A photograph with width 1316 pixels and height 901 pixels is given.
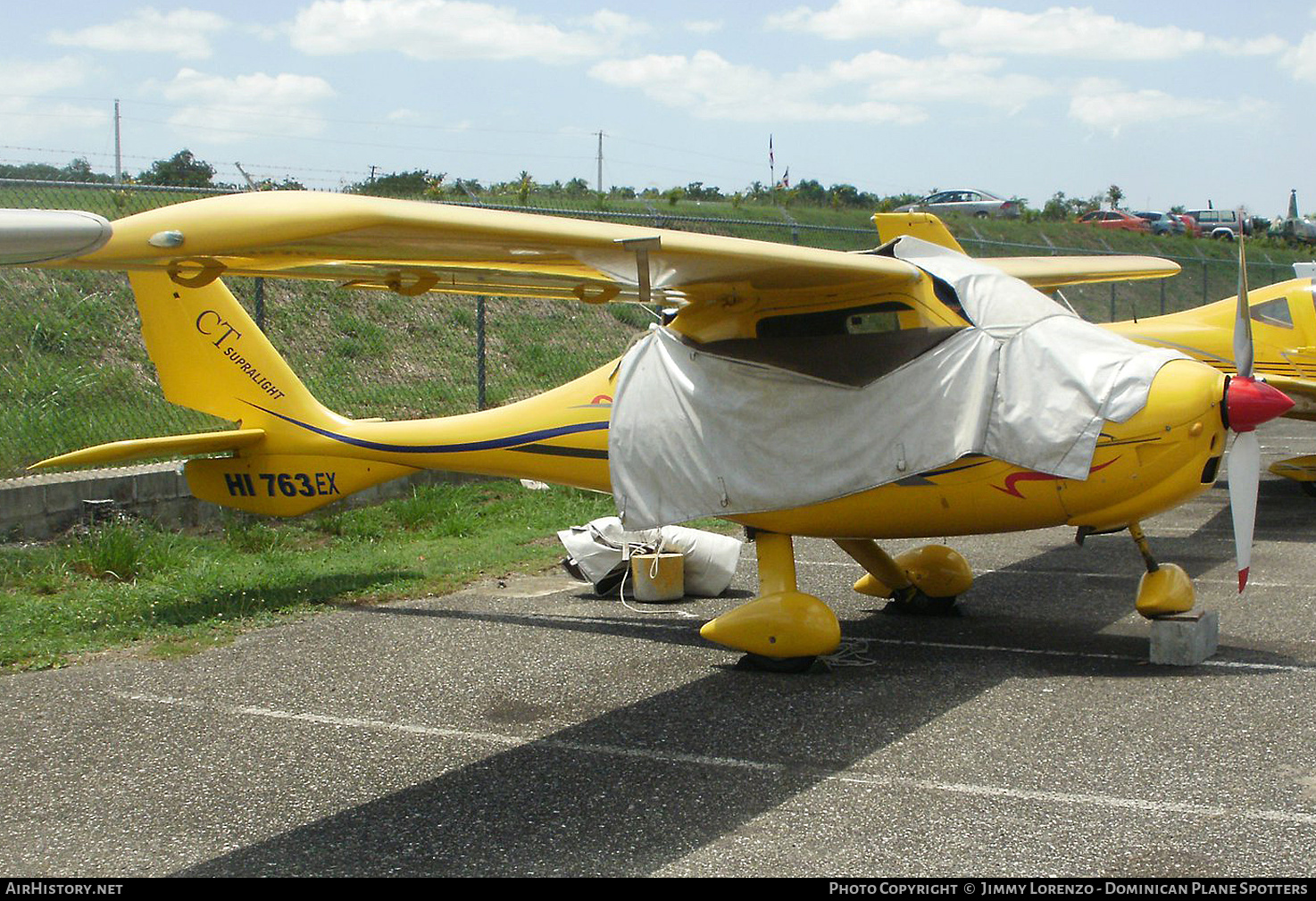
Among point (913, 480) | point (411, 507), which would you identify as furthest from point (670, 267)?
point (411, 507)

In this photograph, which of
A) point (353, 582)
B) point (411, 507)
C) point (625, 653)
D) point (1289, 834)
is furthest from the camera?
point (411, 507)

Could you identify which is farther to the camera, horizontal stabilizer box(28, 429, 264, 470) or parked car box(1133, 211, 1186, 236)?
parked car box(1133, 211, 1186, 236)

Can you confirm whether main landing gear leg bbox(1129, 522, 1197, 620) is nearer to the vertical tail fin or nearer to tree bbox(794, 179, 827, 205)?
the vertical tail fin

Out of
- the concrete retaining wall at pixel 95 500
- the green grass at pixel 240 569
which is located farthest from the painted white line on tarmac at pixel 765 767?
the concrete retaining wall at pixel 95 500

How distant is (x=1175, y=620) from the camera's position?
655 centimetres

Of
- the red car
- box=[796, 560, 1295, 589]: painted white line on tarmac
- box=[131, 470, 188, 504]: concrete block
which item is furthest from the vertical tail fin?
the red car

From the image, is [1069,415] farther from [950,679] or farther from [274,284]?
[274,284]

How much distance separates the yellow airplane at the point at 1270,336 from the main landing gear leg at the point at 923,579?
5.20 meters

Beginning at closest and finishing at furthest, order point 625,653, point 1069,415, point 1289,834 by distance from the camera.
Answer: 1. point 1289,834
2. point 1069,415
3. point 625,653

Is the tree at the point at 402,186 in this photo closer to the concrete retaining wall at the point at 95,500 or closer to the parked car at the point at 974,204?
the concrete retaining wall at the point at 95,500

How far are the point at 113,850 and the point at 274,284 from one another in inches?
485

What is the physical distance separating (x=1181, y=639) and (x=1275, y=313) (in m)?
7.69

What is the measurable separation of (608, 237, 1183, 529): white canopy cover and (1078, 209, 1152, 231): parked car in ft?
134

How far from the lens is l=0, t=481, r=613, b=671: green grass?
24.8 ft
